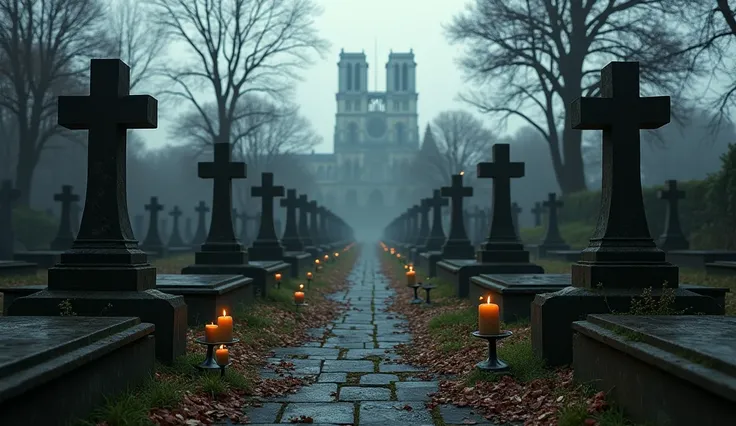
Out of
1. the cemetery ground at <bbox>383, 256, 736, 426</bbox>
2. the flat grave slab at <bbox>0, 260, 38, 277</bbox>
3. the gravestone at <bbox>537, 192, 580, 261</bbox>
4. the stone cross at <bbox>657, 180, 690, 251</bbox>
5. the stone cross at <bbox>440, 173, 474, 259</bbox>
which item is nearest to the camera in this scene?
the cemetery ground at <bbox>383, 256, 736, 426</bbox>

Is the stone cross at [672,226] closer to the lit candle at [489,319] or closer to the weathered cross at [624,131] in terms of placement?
the weathered cross at [624,131]

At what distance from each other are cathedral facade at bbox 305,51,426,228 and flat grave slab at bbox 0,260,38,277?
98.3m

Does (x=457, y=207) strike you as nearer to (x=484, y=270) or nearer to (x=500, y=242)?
(x=500, y=242)

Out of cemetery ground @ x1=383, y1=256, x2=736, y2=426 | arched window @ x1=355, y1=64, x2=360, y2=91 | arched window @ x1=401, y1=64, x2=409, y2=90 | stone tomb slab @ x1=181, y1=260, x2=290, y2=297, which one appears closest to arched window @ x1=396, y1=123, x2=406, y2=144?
arched window @ x1=401, y1=64, x2=409, y2=90

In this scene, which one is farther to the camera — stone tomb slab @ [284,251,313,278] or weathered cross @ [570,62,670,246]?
stone tomb slab @ [284,251,313,278]

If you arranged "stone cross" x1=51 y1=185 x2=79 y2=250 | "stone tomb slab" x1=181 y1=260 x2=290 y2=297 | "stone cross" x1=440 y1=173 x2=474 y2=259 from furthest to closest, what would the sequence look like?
1. "stone cross" x1=51 y1=185 x2=79 y2=250
2. "stone cross" x1=440 y1=173 x2=474 y2=259
3. "stone tomb slab" x1=181 y1=260 x2=290 y2=297

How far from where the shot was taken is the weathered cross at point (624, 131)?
6.84m

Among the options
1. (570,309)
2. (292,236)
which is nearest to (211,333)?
(570,309)

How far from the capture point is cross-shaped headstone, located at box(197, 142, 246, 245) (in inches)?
506

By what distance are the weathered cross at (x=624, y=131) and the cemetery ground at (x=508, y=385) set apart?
37.7 inches

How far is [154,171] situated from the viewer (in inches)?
3083

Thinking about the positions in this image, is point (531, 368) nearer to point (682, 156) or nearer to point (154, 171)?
point (682, 156)

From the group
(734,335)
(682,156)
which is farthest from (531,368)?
(682,156)

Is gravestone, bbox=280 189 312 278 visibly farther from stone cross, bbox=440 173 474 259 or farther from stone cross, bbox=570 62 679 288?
stone cross, bbox=570 62 679 288
